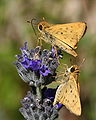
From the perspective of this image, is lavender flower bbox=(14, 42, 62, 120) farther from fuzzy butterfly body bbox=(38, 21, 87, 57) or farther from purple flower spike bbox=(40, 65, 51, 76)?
fuzzy butterfly body bbox=(38, 21, 87, 57)

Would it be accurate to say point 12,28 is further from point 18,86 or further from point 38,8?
point 18,86

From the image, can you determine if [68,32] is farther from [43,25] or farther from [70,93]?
[70,93]

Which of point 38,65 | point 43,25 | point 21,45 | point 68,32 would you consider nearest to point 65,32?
point 68,32

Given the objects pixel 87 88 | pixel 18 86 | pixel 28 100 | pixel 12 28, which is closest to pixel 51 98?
pixel 28 100

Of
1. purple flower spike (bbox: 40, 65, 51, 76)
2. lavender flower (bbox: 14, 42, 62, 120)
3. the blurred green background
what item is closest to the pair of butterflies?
lavender flower (bbox: 14, 42, 62, 120)

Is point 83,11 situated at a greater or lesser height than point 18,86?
greater

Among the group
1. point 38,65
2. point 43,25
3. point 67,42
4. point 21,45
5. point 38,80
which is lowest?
point 21,45

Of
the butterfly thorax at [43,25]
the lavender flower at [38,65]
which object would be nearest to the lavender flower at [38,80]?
the lavender flower at [38,65]
